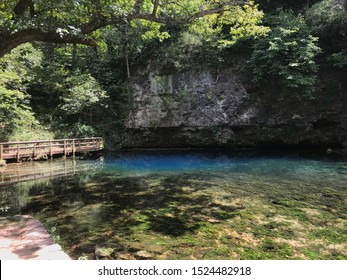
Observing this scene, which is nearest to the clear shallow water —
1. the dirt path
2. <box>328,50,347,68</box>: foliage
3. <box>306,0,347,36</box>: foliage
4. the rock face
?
the dirt path

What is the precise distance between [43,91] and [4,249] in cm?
2510

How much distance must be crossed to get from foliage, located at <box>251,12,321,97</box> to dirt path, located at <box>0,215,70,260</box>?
17.1 metres

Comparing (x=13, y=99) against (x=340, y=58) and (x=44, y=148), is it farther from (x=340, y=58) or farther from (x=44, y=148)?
(x=340, y=58)

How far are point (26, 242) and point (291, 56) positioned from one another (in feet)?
61.7

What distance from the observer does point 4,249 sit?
4516mm

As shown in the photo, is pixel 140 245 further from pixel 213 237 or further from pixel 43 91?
pixel 43 91

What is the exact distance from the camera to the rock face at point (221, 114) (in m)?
22.1

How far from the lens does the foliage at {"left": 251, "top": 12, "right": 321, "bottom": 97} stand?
18.8 meters

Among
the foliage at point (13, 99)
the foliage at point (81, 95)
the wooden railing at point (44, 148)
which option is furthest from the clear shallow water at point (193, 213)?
A: the foliage at point (81, 95)

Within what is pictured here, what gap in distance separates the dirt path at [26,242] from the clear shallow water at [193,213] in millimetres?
508

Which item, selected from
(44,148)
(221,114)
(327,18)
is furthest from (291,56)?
(44,148)

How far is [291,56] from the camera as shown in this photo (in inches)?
747

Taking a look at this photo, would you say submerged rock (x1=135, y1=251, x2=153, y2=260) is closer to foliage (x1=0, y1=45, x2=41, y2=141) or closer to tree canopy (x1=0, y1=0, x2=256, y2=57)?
tree canopy (x1=0, y1=0, x2=256, y2=57)
